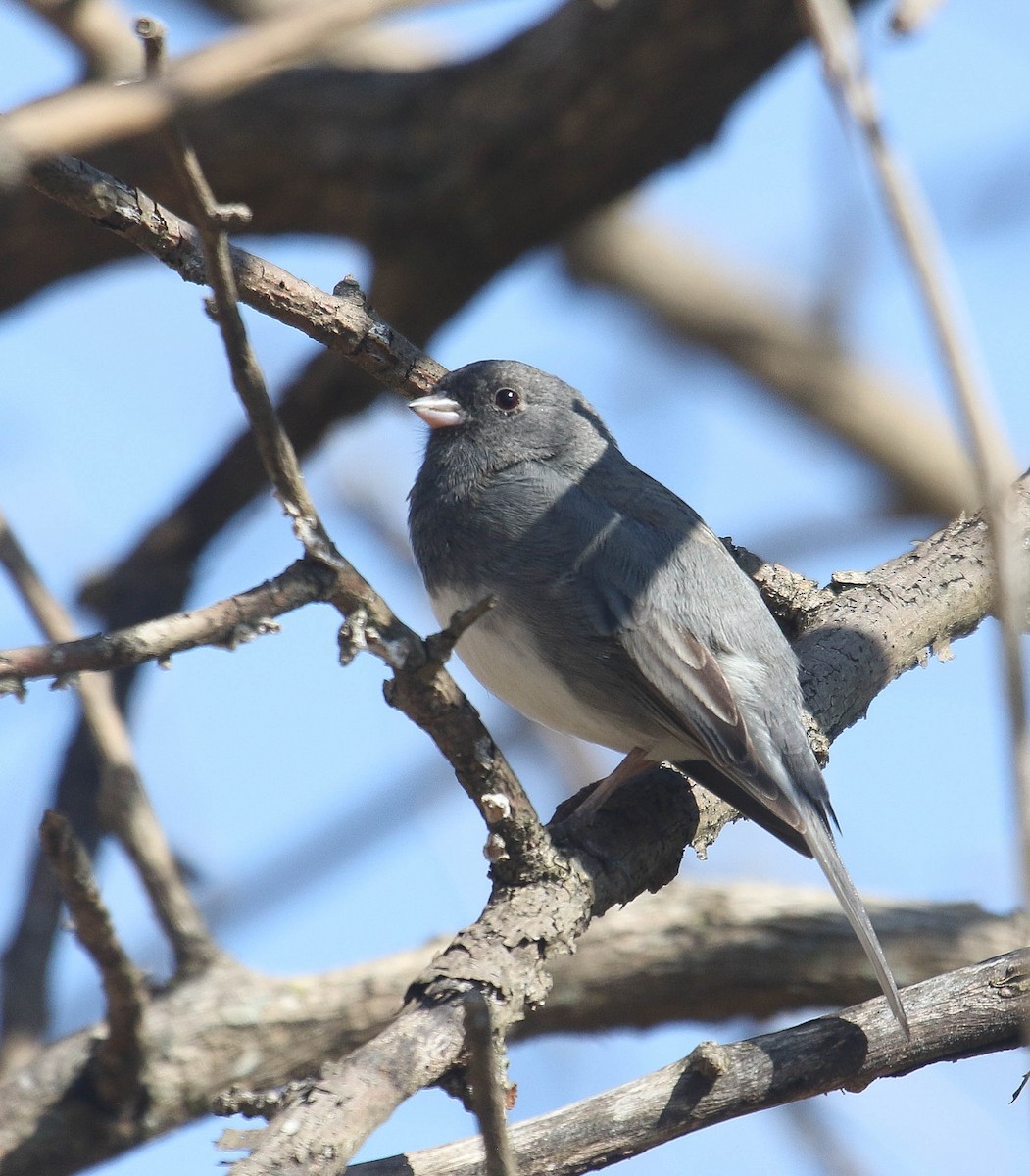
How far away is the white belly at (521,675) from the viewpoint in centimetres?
287

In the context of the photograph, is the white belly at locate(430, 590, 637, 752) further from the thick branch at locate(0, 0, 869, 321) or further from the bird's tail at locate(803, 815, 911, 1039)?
the thick branch at locate(0, 0, 869, 321)

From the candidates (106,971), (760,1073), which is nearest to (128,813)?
(106,971)

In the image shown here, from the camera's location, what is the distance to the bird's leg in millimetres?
2770

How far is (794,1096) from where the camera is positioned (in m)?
2.08

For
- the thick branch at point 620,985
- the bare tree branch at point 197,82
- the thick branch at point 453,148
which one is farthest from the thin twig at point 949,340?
the thick branch at point 453,148

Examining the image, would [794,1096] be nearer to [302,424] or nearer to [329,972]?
[329,972]

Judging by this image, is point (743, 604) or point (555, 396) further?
point (555, 396)

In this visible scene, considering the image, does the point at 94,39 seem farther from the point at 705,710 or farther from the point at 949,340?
the point at 949,340

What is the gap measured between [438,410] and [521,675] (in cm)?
80

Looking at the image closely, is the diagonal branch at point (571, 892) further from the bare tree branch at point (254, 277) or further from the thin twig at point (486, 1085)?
the bare tree branch at point (254, 277)

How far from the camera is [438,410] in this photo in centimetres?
333

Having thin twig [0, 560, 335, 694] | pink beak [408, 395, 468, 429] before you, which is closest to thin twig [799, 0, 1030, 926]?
thin twig [0, 560, 335, 694]

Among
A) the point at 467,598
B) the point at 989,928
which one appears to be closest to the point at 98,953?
the point at 467,598

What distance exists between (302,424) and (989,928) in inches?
101
